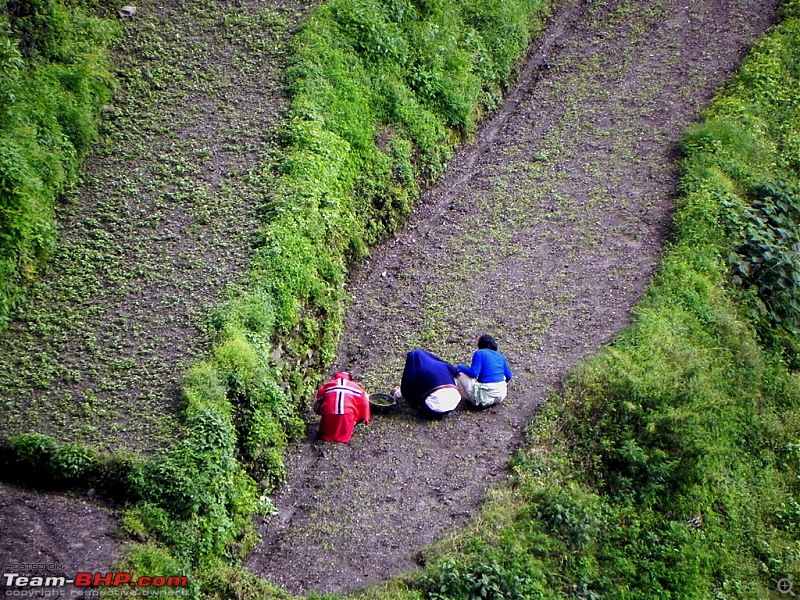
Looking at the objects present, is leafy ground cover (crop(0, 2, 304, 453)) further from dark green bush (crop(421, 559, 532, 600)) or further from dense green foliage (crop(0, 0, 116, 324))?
dark green bush (crop(421, 559, 532, 600))

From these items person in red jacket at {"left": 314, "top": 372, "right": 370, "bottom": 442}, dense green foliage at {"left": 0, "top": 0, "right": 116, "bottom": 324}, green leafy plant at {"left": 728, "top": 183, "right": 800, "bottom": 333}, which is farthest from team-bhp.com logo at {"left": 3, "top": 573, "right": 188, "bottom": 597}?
green leafy plant at {"left": 728, "top": 183, "right": 800, "bottom": 333}

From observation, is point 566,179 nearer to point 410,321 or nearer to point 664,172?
point 664,172


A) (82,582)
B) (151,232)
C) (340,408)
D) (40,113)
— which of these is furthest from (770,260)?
(82,582)

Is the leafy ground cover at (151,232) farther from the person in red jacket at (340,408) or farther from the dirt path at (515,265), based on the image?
the dirt path at (515,265)

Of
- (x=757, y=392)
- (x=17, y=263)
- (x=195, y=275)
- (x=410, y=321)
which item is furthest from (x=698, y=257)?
(x=17, y=263)

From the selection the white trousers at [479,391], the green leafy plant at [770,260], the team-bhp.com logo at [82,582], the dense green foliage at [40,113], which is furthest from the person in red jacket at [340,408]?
the green leafy plant at [770,260]

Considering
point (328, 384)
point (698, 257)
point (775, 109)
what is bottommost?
point (328, 384)
